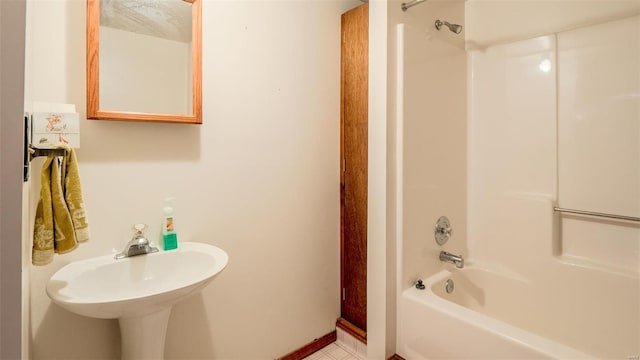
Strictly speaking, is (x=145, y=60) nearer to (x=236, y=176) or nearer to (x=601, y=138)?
(x=236, y=176)

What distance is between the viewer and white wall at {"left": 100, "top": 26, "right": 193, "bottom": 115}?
119cm

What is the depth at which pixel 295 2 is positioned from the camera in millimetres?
1745

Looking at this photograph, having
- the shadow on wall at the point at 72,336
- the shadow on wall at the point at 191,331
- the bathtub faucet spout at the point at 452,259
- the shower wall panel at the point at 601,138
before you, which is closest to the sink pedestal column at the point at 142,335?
the shadow on wall at the point at 72,336

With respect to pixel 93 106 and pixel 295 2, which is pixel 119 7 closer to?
pixel 93 106

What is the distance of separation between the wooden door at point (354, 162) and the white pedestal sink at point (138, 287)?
864 mm

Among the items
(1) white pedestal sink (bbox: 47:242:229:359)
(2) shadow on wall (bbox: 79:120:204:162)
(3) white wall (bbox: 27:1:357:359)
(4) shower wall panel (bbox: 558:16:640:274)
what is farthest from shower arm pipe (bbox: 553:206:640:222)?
(2) shadow on wall (bbox: 79:120:204:162)

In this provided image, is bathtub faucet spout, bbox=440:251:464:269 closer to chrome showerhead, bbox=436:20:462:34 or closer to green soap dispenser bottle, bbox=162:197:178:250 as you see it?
chrome showerhead, bbox=436:20:462:34

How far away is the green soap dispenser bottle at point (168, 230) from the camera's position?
4.25ft

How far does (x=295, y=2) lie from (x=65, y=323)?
1.77 meters

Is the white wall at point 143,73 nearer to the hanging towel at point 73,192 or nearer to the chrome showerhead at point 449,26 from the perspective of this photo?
the hanging towel at point 73,192

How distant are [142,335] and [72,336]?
0.90 ft

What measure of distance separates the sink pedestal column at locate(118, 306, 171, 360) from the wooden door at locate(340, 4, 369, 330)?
1.08 m

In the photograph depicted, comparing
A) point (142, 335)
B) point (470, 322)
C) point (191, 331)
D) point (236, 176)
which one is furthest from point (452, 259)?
point (142, 335)

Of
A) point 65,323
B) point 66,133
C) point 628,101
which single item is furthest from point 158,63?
point 628,101
